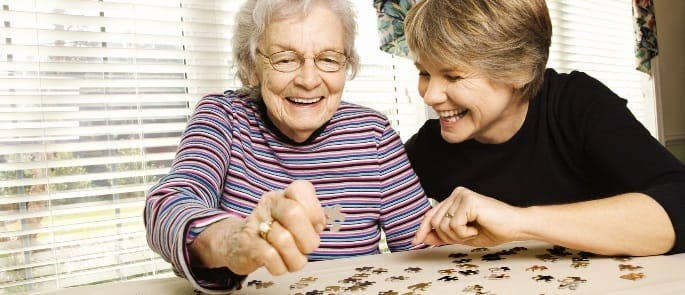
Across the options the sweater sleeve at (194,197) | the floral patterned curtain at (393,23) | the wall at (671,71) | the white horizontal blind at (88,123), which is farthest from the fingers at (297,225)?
the wall at (671,71)

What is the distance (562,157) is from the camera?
6.82 feet

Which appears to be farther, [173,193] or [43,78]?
[43,78]

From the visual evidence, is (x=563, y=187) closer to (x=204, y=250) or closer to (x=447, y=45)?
(x=447, y=45)

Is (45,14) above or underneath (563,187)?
above

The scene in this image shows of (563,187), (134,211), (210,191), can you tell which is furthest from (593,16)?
(210,191)

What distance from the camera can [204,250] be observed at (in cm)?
103

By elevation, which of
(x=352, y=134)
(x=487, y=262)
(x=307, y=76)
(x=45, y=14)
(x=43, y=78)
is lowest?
(x=487, y=262)

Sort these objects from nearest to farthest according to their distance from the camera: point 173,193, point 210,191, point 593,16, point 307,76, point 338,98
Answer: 1. point 173,193
2. point 210,191
3. point 307,76
4. point 338,98
5. point 593,16

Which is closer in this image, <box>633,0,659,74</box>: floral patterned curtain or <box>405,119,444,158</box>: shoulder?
<box>405,119,444,158</box>: shoulder

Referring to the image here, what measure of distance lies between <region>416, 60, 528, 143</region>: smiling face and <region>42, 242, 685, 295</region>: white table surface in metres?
0.52

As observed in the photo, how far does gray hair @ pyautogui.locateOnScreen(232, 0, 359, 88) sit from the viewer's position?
5.72 feet

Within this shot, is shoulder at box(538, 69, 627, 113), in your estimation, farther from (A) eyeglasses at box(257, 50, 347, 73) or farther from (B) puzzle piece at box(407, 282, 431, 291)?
(B) puzzle piece at box(407, 282, 431, 291)

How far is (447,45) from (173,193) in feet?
3.44

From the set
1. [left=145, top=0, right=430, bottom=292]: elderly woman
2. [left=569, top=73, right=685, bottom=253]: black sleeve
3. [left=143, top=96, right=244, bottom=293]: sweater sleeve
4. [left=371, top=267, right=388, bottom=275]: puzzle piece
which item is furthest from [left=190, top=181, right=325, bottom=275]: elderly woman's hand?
[left=569, top=73, right=685, bottom=253]: black sleeve
